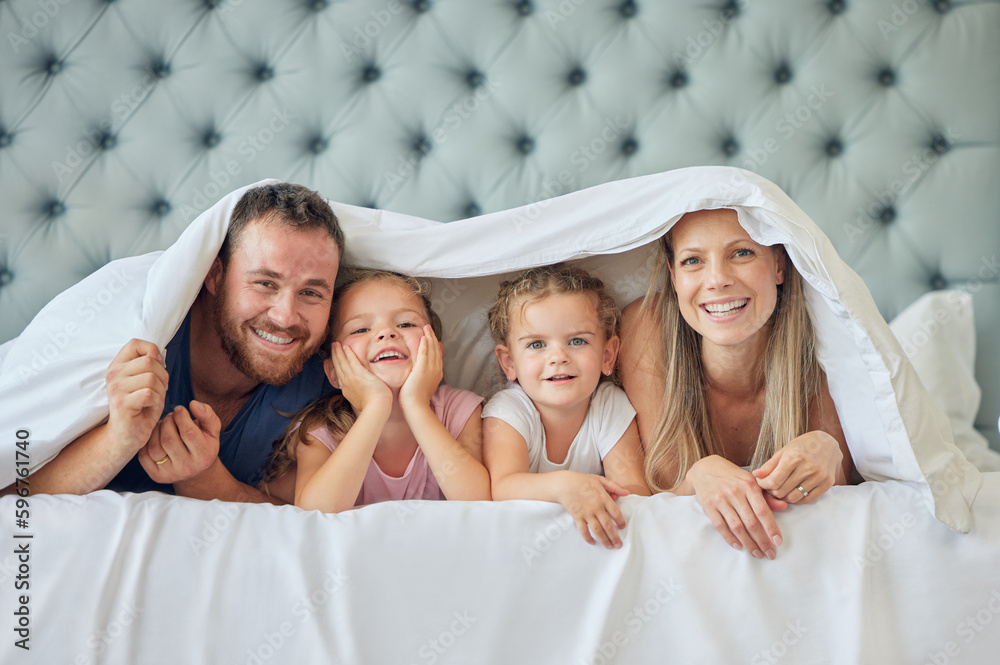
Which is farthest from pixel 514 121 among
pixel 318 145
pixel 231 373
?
pixel 231 373

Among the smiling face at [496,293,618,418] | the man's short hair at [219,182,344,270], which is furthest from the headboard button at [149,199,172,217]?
the smiling face at [496,293,618,418]

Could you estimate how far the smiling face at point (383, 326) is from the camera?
1.08m

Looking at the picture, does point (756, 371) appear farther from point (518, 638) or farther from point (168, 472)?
point (168, 472)

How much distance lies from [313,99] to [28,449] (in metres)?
0.92

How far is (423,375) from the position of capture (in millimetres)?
1060

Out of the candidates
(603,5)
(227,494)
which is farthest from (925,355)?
(227,494)

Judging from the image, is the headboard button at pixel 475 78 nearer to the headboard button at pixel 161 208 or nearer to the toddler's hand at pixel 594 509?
the headboard button at pixel 161 208

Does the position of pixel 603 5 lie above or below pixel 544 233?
above

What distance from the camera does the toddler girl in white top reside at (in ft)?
3.48

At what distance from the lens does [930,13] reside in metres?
1.39

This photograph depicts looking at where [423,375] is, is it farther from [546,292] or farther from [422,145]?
[422,145]

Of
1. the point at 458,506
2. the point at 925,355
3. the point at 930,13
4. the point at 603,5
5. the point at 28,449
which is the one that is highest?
the point at 603,5

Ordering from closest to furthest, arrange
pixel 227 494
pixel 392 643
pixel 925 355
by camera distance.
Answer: pixel 392 643
pixel 227 494
pixel 925 355

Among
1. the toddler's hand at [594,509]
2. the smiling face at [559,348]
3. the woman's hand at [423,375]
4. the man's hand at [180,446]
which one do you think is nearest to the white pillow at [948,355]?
the smiling face at [559,348]
